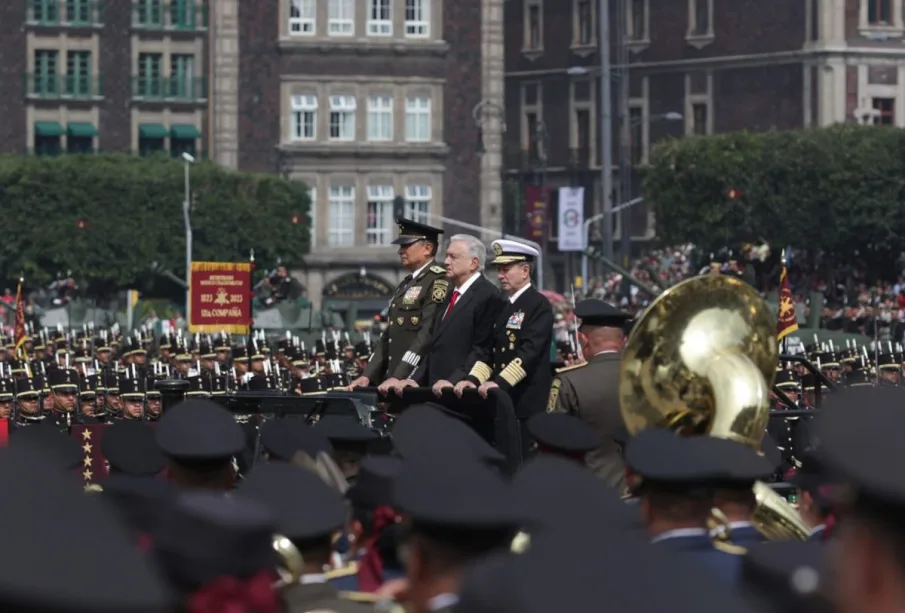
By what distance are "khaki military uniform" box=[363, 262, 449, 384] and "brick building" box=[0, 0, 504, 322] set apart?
6676 cm

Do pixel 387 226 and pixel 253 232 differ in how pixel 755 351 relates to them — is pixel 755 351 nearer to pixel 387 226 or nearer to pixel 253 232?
pixel 253 232

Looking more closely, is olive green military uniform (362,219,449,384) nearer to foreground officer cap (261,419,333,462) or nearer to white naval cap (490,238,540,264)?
white naval cap (490,238,540,264)

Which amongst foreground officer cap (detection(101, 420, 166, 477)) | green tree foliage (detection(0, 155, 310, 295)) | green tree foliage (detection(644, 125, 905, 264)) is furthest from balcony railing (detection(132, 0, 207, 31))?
foreground officer cap (detection(101, 420, 166, 477))

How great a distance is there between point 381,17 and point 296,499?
76533mm

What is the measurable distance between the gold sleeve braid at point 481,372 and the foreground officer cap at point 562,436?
266 centimetres

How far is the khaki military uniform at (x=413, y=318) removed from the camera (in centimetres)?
1233

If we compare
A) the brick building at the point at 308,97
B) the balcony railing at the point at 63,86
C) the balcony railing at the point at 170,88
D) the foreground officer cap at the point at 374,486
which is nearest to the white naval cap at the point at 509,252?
the foreground officer cap at the point at 374,486

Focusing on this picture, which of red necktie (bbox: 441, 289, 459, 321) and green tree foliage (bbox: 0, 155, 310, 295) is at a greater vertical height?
green tree foliage (bbox: 0, 155, 310, 295)

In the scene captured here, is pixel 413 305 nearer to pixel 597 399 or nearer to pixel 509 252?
pixel 509 252

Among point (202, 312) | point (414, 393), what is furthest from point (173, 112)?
point (414, 393)

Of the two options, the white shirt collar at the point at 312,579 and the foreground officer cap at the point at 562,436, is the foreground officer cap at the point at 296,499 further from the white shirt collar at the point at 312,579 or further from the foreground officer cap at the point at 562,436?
the foreground officer cap at the point at 562,436

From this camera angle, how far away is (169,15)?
80938 mm

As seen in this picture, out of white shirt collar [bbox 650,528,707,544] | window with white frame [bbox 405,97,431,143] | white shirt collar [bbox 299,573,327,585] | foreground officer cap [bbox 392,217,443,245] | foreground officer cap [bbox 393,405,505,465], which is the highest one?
window with white frame [bbox 405,97,431,143]

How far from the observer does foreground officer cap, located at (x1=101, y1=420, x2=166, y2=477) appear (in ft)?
28.6
